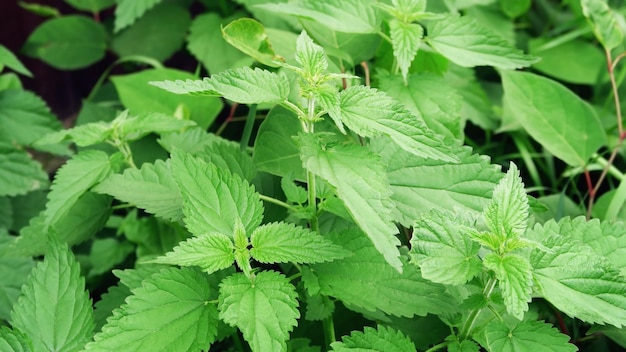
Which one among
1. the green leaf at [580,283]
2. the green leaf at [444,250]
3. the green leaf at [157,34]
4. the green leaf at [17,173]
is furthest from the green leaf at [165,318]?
the green leaf at [157,34]

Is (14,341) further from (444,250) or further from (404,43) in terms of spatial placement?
(404,43)

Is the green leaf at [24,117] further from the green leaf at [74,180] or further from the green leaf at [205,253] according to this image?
the green leaf at [205,253]

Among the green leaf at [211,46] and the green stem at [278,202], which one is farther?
the green leaf at [211,46]

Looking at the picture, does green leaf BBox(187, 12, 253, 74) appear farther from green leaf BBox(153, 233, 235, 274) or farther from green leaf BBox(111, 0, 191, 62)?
green leaf BBox(153, 233, 235, 274)

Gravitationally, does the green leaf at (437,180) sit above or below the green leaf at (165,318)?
above

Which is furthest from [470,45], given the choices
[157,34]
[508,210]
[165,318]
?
[157,34]

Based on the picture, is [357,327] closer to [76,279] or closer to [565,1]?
[76,279]
